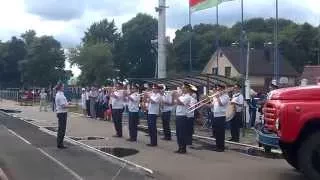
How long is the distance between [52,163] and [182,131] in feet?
12.4

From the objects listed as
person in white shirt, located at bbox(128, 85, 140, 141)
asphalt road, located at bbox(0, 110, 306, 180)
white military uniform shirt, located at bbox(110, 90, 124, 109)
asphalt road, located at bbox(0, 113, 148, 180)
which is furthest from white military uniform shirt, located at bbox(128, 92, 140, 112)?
asphalt road, located at bbox(0, 113, 148, 180)

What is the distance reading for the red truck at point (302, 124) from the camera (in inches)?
440

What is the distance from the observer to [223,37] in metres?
102

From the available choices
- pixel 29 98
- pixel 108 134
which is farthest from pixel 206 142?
pixel 29 98

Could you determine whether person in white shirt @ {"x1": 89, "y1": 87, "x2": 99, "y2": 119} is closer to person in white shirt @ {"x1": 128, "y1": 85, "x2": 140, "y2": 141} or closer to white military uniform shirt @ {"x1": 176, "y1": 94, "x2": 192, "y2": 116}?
person in white shirt @ {"x1": 128, "y1": 85, "x2": 140, "y2": 141}

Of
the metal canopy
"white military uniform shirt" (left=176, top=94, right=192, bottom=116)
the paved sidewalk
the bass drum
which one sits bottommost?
the paved sidewalk

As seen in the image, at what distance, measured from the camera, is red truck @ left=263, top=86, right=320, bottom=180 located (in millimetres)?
11188

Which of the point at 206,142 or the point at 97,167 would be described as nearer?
the point at 97,167

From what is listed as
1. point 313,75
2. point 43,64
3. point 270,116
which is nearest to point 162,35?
point 313,75

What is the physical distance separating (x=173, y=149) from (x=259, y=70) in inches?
2583

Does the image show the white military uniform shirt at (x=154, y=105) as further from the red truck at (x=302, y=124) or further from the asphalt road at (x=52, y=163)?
the red truck at (x=302, y=124)

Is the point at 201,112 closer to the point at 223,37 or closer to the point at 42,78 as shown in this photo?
the point at 42,78

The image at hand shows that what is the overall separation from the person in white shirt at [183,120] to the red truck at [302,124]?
5341mm

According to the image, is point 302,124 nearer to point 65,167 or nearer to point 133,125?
point 65,167
